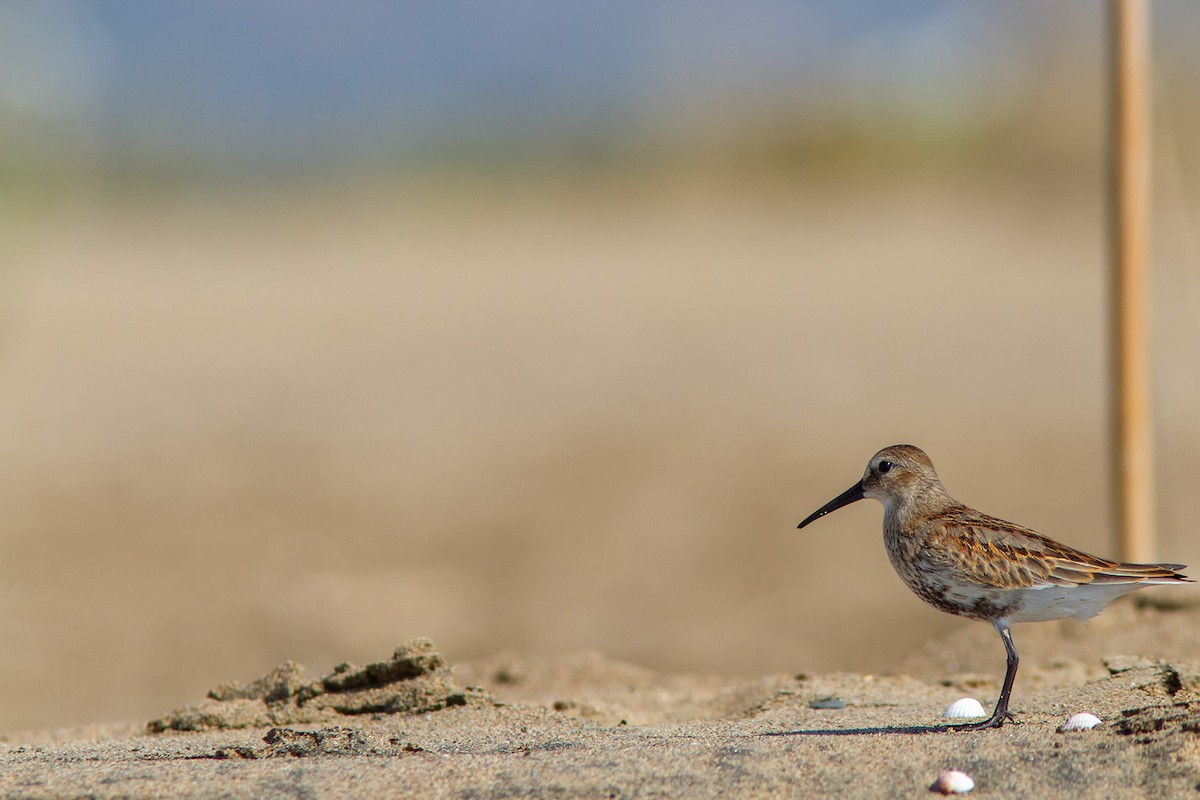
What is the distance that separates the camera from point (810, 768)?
3814 millimetres

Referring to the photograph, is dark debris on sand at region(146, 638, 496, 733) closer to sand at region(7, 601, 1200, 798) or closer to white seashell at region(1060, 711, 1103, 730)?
sand at region(7, 601, 1200, 798)

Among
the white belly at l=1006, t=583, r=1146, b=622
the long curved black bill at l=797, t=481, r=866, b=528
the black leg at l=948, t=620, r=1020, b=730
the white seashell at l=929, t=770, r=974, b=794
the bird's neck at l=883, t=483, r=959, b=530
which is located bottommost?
the white seashell at l=929, t=770, r=974, b=794

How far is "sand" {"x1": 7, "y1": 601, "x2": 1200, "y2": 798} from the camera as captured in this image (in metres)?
3.73

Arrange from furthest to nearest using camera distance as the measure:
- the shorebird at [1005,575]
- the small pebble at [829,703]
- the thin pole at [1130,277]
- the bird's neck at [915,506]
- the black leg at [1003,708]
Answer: the thin pole at [1130,277] → the small pebble at [829,703] → the bird's neck at [915,506] → the shorebird at [1005,575] → the black leg at [1003,708]

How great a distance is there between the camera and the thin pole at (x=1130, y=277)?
6777mm

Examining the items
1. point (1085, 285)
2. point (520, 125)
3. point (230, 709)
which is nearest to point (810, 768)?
point (230, 709)

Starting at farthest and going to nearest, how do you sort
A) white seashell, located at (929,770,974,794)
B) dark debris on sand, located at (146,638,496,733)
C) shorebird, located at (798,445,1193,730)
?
1. dark debris on sand, located at (146,638,496,733)
2. shorebird, located at (798,445,1193,730)
3. white seashell, located at (929,770,974,794)

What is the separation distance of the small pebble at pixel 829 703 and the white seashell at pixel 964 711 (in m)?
0.43

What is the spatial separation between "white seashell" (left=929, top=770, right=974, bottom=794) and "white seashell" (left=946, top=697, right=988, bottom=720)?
1065 mm

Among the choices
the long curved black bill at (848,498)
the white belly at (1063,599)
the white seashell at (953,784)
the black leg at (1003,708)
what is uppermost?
the long curved black bill at (848,498)

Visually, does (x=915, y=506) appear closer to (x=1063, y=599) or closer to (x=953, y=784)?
(x=1063, y=599)

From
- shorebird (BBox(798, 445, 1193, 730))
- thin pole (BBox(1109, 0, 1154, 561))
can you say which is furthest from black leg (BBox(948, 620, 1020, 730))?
thin pole (BBox(1109, 0, 1154, 561))

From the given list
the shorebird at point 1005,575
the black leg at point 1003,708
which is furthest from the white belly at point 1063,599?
the black leg at point 1003,708

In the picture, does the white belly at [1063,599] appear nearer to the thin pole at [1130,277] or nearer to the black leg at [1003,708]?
the black leg at [1003,708]
